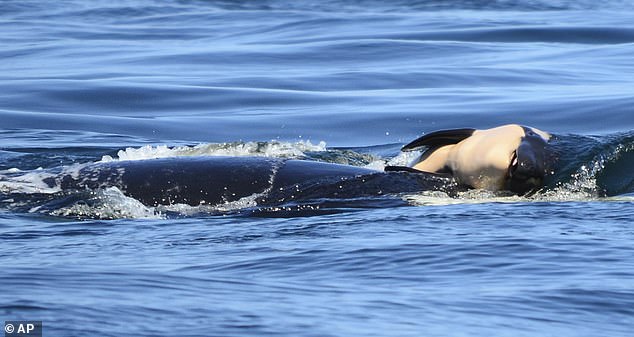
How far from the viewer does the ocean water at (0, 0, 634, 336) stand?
559 cm

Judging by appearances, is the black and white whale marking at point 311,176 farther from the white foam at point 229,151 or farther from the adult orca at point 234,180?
the white foam at point 229,151

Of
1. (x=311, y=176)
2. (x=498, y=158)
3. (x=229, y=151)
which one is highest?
(x=498, y=158)

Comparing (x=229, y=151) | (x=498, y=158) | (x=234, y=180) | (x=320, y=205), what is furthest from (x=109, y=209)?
(x=229, y=151)

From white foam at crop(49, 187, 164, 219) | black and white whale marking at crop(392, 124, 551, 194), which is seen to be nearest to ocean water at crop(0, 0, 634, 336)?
white foam at crop(49, 187, 164, 219)

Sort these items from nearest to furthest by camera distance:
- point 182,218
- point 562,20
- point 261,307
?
point 261,307 < point 182,218 < point 562,20

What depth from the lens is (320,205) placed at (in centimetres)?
816

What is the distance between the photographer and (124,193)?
8.23 metres

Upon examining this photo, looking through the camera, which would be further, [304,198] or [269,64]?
[269,64]

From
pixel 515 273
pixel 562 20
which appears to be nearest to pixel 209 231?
pixel 515 273

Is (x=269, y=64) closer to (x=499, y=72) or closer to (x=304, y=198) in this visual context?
(x=499, y=72)

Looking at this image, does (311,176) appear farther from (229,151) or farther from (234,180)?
(229,151)

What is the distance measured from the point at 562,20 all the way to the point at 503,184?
19.2 m

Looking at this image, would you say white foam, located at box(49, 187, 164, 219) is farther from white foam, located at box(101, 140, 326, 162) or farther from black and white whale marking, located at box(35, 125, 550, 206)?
white foam, located at box(101, 140, 326, 162)

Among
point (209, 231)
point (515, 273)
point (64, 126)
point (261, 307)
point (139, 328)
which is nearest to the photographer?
point (139, 328)
